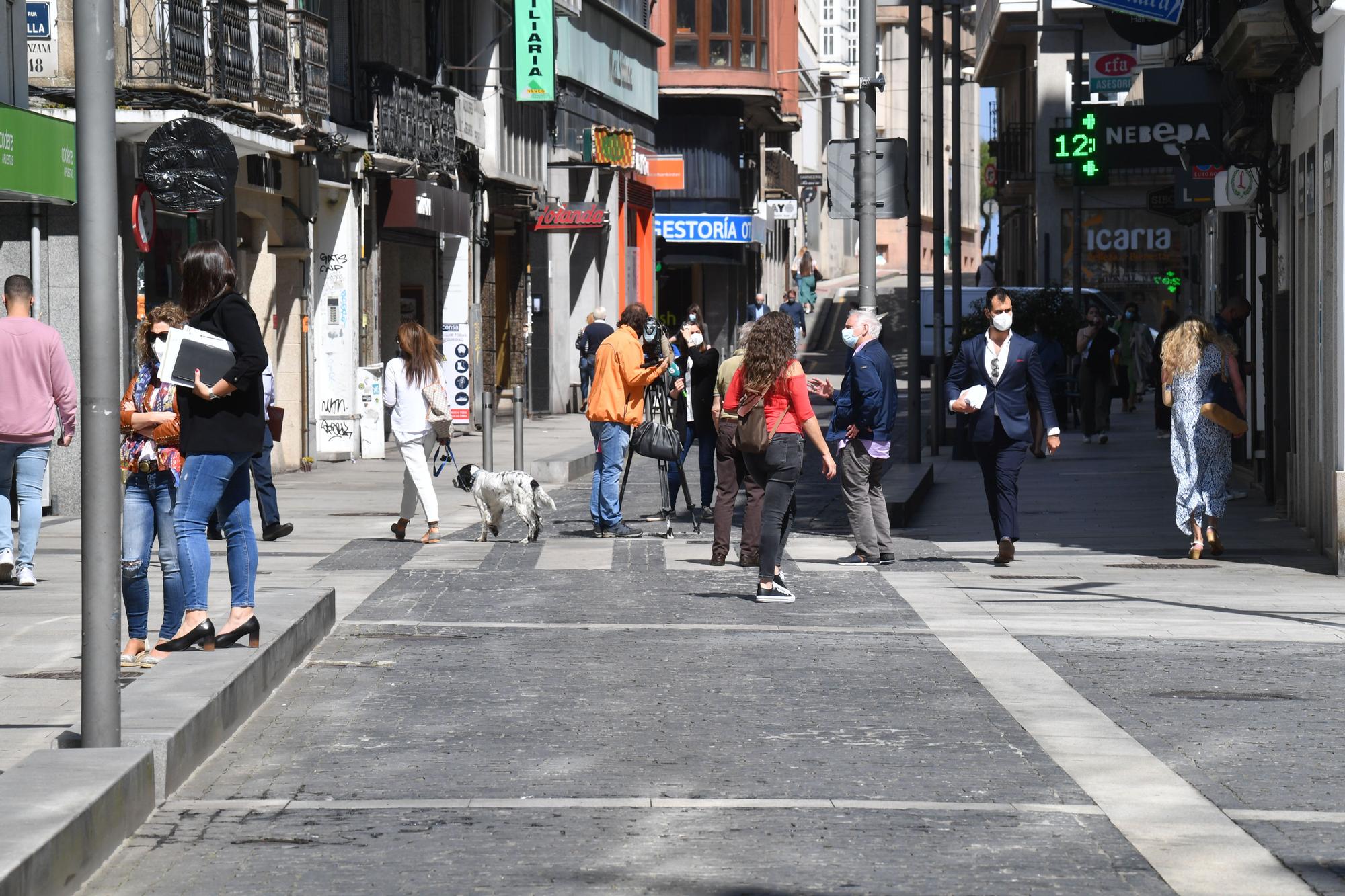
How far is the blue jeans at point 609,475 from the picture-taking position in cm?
1633

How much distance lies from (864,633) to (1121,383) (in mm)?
27121

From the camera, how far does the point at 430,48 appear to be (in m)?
29.8

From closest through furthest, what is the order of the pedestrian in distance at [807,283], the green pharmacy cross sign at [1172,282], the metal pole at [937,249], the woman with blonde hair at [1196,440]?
the woman with blonde hair at [1196,440] < the metal pole at [937,249] < the green pharmacy cross sign at [1172,282] < the pedestrian in distance at [807,283]

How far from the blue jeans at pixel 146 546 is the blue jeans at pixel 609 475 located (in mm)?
7462

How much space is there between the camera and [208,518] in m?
8.60

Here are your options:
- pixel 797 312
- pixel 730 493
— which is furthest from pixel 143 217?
pixel 797 312

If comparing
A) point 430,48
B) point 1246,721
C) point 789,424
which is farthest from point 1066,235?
point 1246,721

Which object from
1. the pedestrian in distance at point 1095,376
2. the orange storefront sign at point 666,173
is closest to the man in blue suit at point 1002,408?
the pedestrian in distance at point 1095,376

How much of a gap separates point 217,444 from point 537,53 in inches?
957

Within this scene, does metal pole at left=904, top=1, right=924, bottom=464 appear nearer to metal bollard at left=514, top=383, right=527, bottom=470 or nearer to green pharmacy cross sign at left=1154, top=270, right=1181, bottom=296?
metal bollard at left=514, top=383, right=527, bottom=470

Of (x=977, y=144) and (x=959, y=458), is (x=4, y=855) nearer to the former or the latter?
(x=959, y=458)

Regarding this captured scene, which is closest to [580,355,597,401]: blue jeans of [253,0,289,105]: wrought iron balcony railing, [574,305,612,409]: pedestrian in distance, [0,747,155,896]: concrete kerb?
[574,305,612,409]: pedestrian in distance

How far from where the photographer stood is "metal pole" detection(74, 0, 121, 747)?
6.25m

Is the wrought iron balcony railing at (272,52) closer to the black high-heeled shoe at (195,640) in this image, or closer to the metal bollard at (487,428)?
the metal bollard at (487,428)
